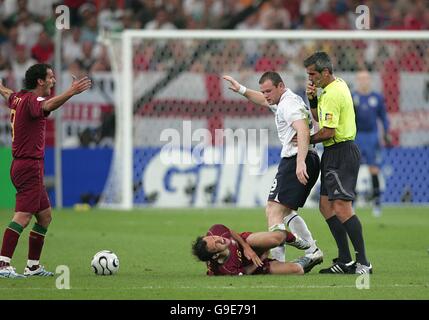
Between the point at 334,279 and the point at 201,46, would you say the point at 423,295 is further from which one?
the point at 201,46

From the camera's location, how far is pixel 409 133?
23312mm

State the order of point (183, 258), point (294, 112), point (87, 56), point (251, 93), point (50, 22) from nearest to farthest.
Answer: point (294, 112) < point (251, 93) < point (183, 258) < point (50, 22) < point (87, 56)

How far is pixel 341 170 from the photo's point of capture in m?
11.4

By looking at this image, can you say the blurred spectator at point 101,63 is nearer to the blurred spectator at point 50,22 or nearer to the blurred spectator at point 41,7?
the blurred spectator at point 50,22

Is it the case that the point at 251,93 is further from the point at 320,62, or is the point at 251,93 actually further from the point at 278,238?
the point at 278,238

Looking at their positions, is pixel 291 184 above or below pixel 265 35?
below

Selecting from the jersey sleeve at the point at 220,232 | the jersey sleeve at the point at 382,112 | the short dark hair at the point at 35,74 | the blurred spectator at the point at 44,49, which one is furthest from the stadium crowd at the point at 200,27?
the jersey sleeve at the point at 220,232

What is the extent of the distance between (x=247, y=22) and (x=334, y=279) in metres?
16.2

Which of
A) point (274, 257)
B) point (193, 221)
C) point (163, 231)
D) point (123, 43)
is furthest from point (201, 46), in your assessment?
point (274, 257)

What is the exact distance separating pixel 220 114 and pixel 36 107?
12078 millimetres

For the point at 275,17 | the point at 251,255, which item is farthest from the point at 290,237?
the point at 275,17

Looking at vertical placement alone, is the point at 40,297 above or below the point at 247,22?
below

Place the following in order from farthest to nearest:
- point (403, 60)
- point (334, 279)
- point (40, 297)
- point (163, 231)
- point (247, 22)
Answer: point (247, 22)
point (403, 60)
point (163, 231)
point (334, 279)
point (40, 297)

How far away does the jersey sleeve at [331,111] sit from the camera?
11266 mm
